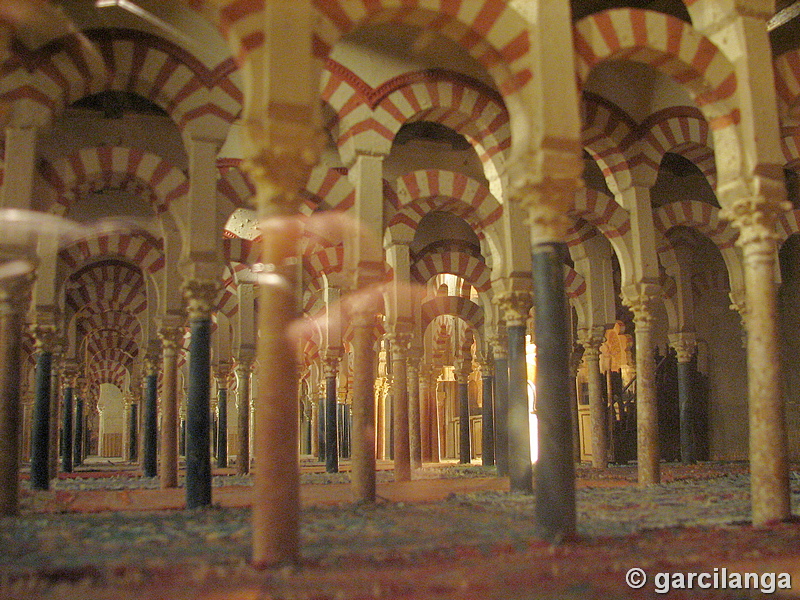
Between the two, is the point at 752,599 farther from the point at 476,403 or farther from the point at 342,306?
the point at 476,403

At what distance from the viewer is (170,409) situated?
26.5 feet

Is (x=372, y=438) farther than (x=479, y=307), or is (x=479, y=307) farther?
(x=479, y=307)

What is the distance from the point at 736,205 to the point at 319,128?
2.90 metres

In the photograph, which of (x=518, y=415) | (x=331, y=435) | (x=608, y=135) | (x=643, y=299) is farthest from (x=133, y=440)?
(x=608, y=135)

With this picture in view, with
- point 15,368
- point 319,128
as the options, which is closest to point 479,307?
point 15,368

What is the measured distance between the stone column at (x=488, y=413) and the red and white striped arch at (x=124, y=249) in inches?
221

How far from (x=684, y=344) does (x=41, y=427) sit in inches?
334

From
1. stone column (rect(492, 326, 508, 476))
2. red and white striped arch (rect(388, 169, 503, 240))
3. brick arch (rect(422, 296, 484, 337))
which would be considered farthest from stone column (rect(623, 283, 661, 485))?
brick arch (rect(422, 296, 484, 337))

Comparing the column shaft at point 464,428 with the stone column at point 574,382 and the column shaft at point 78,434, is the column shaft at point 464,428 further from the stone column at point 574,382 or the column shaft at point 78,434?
the column shaft at point 78,434

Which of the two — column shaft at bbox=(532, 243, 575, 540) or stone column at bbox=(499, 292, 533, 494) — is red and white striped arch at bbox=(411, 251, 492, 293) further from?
column shaft at bbox=(532, 243, 575, 540)

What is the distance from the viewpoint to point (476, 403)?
18.4m

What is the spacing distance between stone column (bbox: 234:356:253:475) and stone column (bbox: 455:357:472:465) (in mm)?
3963

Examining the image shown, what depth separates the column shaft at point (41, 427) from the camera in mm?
7688

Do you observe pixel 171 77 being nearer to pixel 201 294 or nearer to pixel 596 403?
pixel 201 294
